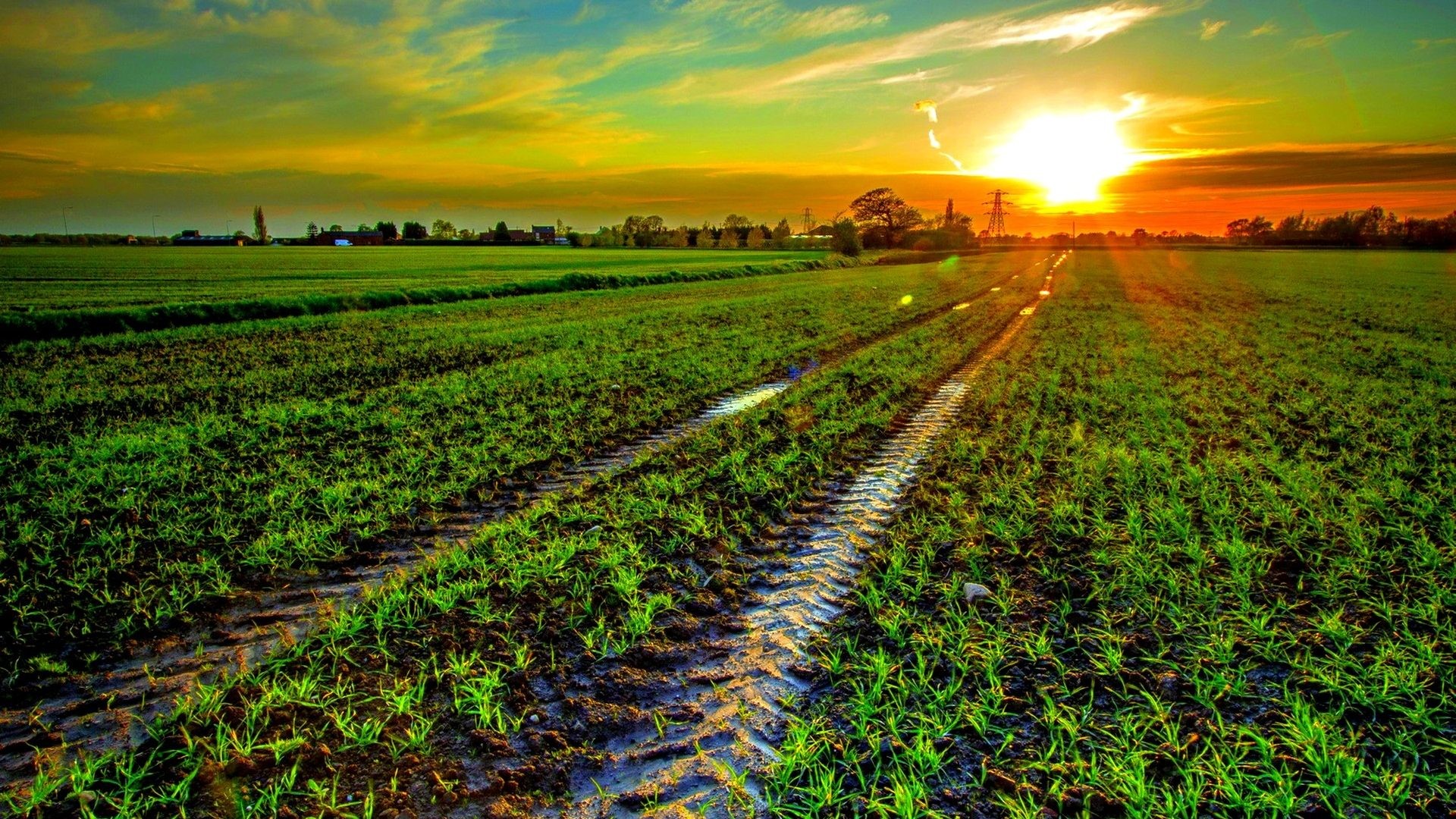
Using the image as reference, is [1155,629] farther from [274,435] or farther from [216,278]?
[216,278]

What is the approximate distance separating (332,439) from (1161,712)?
328 inches

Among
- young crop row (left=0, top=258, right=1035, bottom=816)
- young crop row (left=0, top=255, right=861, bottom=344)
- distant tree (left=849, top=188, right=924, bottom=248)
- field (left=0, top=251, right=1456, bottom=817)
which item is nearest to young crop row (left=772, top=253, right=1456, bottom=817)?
field (left=0, top=251, right=1456, bottom=817)

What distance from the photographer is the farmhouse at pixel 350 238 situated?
403 feet

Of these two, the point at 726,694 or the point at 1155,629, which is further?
the point at 1155,629

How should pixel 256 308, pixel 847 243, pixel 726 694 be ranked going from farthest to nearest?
pixel 847 243 → pixel 256 308 → pixel 726 694

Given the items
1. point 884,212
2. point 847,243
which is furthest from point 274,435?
point 884,212

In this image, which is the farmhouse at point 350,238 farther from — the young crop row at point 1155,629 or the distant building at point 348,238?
the young crop row at point 1155,629

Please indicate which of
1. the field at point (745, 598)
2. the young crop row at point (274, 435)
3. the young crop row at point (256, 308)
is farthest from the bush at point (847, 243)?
the field at point (745, 598)

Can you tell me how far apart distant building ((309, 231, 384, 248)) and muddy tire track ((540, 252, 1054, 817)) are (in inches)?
5171

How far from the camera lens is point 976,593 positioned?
4.54 m

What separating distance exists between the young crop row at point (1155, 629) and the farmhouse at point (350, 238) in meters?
132

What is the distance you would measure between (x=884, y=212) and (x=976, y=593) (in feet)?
451

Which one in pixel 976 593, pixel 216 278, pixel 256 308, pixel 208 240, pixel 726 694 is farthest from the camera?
pixel 208 240

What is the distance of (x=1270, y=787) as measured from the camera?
114 inches
